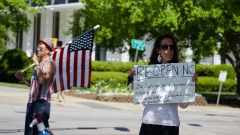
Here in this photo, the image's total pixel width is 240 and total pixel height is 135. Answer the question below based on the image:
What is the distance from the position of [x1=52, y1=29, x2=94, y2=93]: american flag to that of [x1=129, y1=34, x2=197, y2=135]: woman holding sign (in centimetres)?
176

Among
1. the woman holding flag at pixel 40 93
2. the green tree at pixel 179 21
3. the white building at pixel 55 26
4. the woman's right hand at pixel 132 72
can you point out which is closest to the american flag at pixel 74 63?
the woman holding flag at pixel 40 93

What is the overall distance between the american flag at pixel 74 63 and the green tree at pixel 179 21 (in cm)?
1665

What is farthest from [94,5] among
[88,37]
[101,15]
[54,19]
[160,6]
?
[54,19]

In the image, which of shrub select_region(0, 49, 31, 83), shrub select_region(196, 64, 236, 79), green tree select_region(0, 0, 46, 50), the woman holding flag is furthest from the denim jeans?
shrub select_region(196, 64, 236, 79)

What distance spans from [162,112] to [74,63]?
2266 millimetres

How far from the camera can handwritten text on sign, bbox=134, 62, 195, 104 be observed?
6332 mm

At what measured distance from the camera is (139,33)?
3119 centimetres

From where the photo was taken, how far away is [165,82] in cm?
647

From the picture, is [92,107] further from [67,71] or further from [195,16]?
[67,71]

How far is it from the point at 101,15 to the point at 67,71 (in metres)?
22.9

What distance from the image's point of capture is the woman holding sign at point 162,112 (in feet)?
19.5

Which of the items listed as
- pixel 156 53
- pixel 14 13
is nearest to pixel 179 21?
pixel 14 13

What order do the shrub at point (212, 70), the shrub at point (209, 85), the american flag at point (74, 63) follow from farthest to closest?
the shrub at point (212, 70), the shrub at point (209, 85), the american flag at point (74, 63)

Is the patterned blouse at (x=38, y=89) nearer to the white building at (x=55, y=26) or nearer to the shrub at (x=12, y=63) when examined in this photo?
the shrub at (x=12, y=63)
